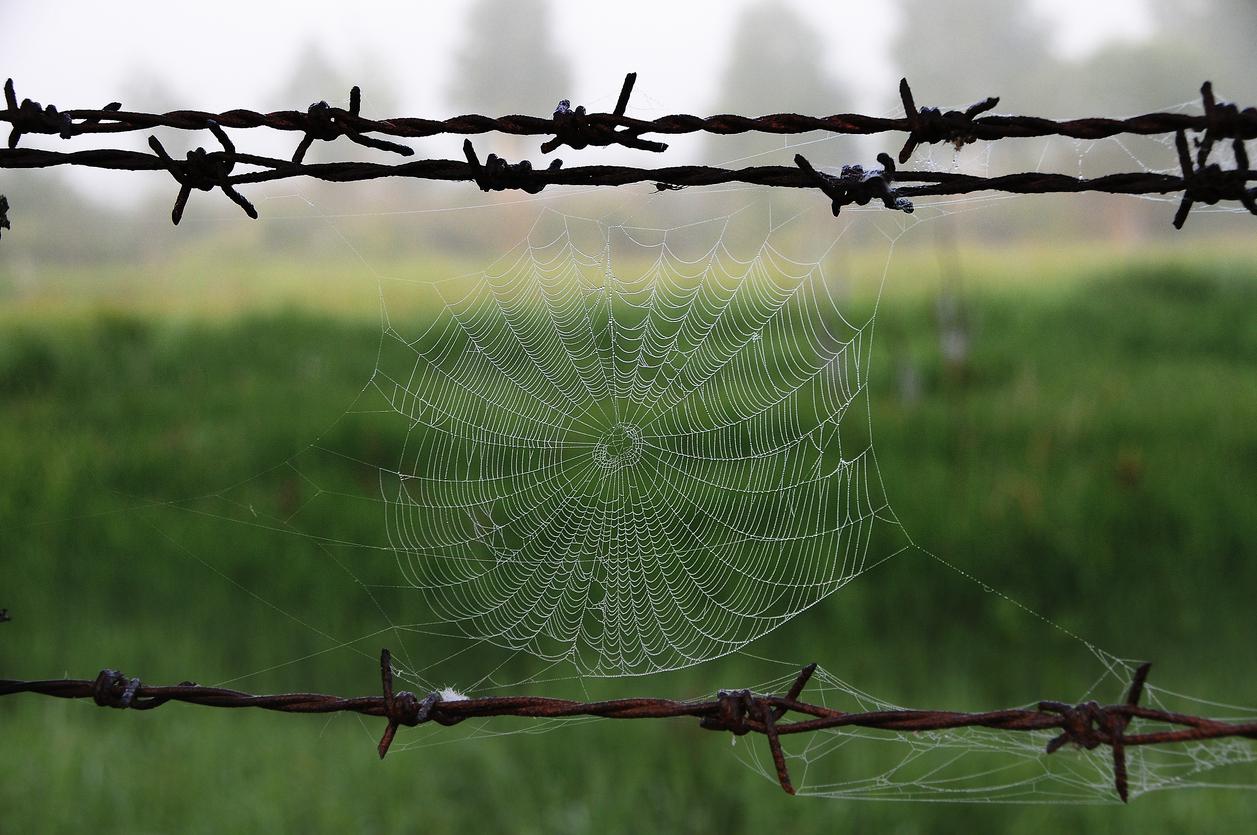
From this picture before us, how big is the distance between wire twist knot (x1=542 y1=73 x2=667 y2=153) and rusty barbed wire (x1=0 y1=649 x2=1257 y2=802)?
1.12 meters

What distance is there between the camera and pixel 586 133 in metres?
2.02

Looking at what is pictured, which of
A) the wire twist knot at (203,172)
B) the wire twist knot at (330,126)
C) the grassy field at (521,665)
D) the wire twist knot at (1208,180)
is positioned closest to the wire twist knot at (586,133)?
the wire twist knot at (330,126)

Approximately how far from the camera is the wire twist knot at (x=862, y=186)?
76.7 inches

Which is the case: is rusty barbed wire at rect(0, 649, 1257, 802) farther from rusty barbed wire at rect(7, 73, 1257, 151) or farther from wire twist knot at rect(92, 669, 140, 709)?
rusty barbed wire at rect(7, 73, 1257, 151)

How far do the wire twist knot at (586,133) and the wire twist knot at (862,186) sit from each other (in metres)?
0.35

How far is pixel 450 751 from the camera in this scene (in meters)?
4.51

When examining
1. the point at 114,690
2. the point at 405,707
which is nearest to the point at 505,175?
the point at 405,707

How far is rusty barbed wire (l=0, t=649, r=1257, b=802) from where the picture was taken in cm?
192

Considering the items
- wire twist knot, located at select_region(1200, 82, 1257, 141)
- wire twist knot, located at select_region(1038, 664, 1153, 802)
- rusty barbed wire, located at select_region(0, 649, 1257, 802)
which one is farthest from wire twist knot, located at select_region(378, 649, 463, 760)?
wire twist knot, located at select_region(1200, 82, 1257, 141)

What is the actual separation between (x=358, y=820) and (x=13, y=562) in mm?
3074

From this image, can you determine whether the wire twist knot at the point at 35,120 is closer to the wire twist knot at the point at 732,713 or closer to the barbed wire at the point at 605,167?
the barbed wire at the point at 605,167

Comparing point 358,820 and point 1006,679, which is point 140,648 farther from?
point 1006,679

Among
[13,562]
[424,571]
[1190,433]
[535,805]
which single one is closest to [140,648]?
[13,562]

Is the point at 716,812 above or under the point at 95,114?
under
